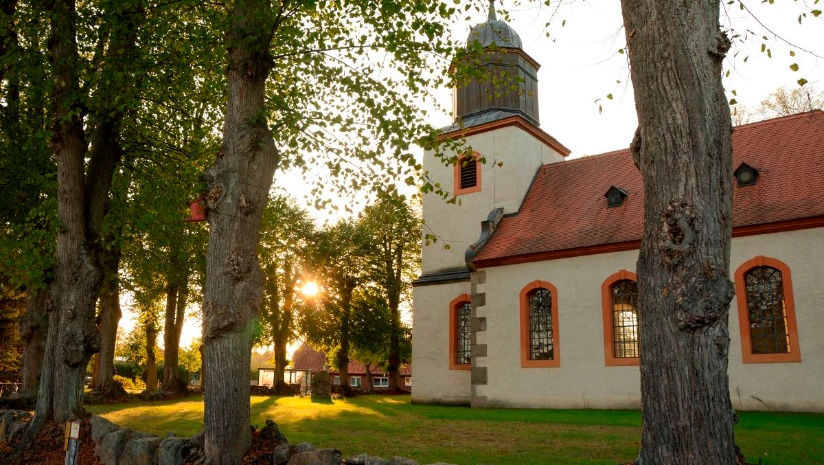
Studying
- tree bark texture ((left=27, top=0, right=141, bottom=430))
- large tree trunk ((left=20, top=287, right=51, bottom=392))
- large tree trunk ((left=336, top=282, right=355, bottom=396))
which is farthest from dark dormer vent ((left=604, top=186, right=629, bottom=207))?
large tree trunk ((left=336, top=282, right=355, bottom=396))

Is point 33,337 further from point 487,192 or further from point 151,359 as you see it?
point 487,192

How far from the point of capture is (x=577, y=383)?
17453 mm

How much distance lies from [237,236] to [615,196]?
14195 millimetres

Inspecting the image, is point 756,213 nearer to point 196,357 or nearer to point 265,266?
point 265,266

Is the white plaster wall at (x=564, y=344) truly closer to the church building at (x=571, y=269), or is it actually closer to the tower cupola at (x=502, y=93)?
the church building at (x=571, y=269)

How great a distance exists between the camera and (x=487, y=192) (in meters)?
22.6

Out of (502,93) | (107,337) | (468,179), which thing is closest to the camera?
(107,337)

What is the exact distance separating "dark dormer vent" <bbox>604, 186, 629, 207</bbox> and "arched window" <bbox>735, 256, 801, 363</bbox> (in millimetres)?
4070

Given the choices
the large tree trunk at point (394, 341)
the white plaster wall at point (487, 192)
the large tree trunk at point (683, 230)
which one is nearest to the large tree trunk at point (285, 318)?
the large tree trunk at point (394, 341)

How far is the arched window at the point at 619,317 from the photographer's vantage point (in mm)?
16984

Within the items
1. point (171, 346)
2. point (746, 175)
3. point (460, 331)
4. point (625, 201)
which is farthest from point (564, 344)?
point (171, 346)

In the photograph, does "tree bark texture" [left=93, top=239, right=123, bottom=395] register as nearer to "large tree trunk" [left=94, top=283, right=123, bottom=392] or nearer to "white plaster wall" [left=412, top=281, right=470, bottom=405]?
"large tree trunk" [left=94, top=283, right=123, bottom=392]

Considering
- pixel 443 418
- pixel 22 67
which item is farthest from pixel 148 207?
pixel 443 418

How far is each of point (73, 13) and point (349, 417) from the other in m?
9.86
